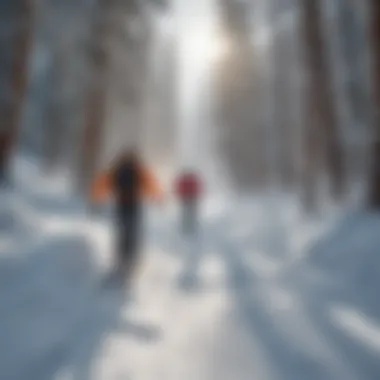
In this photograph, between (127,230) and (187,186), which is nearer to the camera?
(127,230)

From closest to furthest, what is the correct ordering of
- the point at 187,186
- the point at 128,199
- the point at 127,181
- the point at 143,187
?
the point at 127,181
the point at 128,199
the point at 143,187
the point at 187,186

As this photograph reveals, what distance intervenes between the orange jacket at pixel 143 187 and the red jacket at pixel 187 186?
524cm

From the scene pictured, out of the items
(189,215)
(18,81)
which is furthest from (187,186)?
(18,81)

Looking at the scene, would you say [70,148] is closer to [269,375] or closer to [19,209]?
[19,209]

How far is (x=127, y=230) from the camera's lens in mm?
10836

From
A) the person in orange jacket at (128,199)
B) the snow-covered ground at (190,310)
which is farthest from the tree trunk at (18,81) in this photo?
the person in orange jacket at (128,199)

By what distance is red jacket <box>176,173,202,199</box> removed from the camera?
17.4 meters

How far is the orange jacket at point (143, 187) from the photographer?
36.4ft

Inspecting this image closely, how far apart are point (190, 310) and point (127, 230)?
3.98 metres

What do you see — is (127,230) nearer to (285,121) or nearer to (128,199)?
(128,199)

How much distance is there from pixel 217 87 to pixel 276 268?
108 feet

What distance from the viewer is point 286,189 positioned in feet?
129

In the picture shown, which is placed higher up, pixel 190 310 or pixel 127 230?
pixel 127 230

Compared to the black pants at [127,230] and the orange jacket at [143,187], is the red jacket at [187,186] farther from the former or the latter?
the black pants at [127,230]
